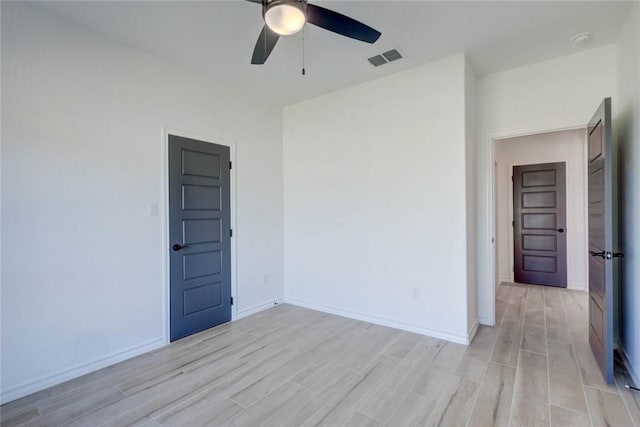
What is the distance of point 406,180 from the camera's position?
346cm

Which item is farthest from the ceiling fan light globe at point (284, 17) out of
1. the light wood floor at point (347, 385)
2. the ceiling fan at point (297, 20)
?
the light wood floor at point (347, 385)

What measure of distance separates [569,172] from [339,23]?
5.26 m

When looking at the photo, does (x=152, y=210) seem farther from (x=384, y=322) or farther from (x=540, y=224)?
(x=540, y=224)

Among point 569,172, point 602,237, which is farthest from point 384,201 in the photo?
point 569,172

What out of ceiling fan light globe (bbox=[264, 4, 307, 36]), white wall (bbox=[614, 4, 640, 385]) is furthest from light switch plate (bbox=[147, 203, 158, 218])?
white wall (bbox=[614, 4, 640, 385])

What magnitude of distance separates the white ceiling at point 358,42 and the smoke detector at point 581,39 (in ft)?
0.16

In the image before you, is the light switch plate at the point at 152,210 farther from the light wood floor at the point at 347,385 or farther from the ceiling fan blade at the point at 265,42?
the ceiling fan blade at the point at 265,42

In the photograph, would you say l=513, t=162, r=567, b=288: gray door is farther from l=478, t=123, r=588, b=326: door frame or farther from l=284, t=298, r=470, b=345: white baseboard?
l=284, t=298, r=470, b=345: white baseboard

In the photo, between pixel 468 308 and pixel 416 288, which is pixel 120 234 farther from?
pixel 468 308

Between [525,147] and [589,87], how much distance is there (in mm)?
2738

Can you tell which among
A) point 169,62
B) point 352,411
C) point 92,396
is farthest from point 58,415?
point 169,62

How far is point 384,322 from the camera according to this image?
3.61m

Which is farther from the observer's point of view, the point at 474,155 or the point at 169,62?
the point at 474,155

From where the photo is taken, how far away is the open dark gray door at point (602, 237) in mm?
2295
